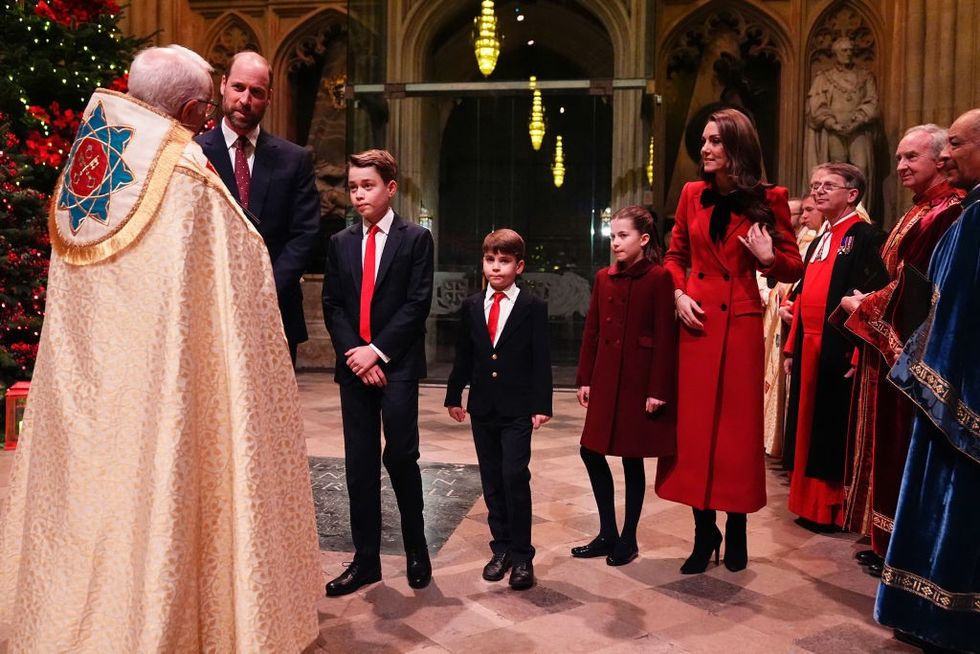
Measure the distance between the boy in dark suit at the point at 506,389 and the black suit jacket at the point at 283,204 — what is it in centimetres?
68

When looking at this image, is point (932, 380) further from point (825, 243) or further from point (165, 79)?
point (165, 79)

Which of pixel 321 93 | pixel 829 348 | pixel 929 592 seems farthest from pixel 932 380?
pixel 321 93

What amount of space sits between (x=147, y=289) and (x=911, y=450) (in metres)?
2.37

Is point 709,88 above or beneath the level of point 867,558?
above

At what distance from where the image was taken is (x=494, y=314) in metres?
3.59

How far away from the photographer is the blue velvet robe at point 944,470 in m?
2.66

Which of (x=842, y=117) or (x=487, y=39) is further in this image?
(x=842, y=117)

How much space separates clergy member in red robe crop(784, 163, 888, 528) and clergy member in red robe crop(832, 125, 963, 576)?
0.21m

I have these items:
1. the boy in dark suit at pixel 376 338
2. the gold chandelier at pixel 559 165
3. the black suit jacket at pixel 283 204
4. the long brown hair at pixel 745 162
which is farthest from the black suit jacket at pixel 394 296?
the gold chandelier at pixel 559 165

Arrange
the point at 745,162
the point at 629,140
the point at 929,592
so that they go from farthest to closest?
the point at 629,140
the point at 745,162
the point at 929,592

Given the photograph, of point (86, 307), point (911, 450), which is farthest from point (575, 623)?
point (86, 307)

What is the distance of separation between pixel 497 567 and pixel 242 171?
1.83m

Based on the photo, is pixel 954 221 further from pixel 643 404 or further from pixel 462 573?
pixel 462 573

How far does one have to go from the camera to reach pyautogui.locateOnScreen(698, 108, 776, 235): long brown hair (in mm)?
3492
